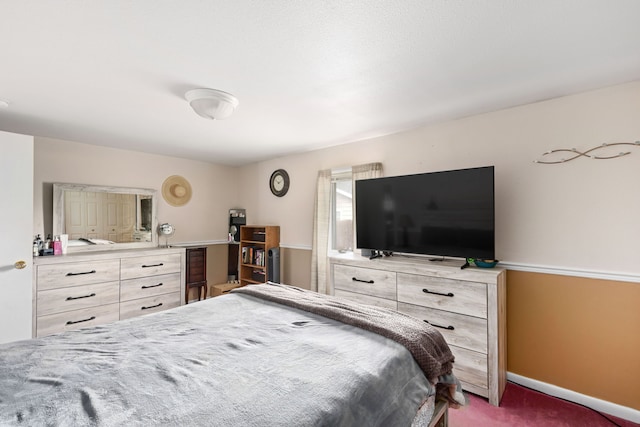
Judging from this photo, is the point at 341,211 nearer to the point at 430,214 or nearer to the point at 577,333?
the point at 430,214

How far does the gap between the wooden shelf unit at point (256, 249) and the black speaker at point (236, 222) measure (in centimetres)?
45

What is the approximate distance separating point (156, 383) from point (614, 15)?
2567mm

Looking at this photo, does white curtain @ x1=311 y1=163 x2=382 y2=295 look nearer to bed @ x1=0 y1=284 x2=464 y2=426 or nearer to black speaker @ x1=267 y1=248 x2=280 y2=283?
black speaker @ x1=267 y1=248 x2=280 y2=283

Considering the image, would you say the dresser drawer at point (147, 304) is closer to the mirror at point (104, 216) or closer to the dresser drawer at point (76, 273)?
the dresser drawer at point (76, 273)

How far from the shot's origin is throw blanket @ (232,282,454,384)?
1.44 meters

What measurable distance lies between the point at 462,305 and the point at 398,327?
3.31 ft

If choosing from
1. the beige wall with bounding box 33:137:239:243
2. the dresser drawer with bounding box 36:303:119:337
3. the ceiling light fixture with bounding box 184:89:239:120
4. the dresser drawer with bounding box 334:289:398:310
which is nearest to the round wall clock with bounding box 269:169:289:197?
the beige wall with bounding box 33:137:239:243

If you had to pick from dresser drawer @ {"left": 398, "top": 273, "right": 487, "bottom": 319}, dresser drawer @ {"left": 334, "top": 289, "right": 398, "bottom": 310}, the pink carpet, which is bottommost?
the pink carpet

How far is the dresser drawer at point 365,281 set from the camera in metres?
2.65

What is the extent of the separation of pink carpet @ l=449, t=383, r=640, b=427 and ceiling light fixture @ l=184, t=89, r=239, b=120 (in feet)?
8.98

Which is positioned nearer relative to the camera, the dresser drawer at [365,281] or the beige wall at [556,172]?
the beige wall at [556,172]

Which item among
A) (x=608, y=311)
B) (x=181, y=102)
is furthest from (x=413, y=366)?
(x=181, y=102)

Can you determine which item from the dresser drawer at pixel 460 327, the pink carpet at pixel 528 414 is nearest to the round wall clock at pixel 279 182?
the dresser drawer at pixel 460 327

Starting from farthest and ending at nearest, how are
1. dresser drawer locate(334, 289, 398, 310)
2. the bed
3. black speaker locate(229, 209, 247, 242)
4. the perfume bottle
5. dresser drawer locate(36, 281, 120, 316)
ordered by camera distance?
1. black speaker locate(229, 209, 247, 242)
2. the perfume bottle
3. dresser drawer locate(36, 281, 120, 316)
4. dresser drawer locate(334, 289, 398, 310)
5. the bed
